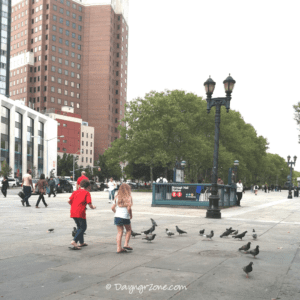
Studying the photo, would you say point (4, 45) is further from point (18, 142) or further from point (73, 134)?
point (18, 142)

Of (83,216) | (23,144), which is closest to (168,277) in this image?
(83,216)

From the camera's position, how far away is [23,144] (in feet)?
261

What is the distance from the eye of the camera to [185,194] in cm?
2120

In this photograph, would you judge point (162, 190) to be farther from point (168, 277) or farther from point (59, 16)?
point (59, 16)

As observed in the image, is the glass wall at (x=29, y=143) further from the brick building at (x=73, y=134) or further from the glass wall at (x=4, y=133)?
the brick building at (x=73, y=134)

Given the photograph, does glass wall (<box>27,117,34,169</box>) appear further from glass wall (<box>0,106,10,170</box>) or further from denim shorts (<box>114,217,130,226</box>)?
denim shorts (<box>114,217,130,226</box>)

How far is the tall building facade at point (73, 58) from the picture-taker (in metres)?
128

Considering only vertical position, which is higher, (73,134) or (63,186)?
(73,134)

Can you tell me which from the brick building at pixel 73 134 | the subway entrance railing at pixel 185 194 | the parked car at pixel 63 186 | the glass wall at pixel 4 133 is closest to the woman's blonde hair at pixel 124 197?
the subway entrance railing at pixel 185 194

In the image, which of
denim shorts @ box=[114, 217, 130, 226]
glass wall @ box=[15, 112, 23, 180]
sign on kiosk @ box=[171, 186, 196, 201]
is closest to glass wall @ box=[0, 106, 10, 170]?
glass wall @ box=[15, 112, 23, 180]

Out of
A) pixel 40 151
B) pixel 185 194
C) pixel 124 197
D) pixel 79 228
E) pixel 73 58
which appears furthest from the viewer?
pixel 73 58

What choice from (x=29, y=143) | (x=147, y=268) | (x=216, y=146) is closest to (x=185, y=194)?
(x=216, y=146)

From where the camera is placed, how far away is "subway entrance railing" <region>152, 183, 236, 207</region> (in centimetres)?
2081

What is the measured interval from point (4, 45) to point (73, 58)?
31.5m
